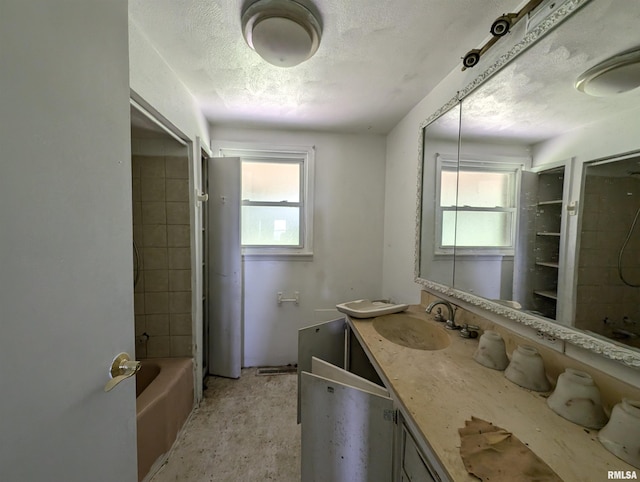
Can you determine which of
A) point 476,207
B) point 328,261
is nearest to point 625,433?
point 476,207

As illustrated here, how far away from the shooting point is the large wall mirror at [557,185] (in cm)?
73

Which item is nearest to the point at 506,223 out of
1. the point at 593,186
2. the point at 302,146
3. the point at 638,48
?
the point at 593,186

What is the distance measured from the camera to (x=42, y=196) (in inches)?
18.6

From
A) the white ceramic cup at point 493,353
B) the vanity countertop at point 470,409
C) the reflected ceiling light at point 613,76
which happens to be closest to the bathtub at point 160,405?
the vanity countertop at point 470,409

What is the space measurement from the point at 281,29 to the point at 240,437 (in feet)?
7.86

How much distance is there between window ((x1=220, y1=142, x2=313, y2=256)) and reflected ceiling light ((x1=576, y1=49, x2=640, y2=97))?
1.87m

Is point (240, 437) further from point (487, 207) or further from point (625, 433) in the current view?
point (487, 207)

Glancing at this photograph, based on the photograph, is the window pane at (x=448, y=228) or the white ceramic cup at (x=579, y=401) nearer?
the white ceramic cup at (x=579, y=401)

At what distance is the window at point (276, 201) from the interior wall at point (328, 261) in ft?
0.34

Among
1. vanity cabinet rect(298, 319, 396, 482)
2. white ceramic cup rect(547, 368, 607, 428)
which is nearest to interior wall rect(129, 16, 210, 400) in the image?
vanity cabinet rect(298, 319, 396, 482)

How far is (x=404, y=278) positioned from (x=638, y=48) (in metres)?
1.60

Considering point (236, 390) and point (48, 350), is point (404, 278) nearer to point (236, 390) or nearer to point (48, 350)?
point (236, 390)

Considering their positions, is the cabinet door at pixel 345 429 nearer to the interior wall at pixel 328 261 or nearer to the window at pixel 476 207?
the window at pixel 476 207
